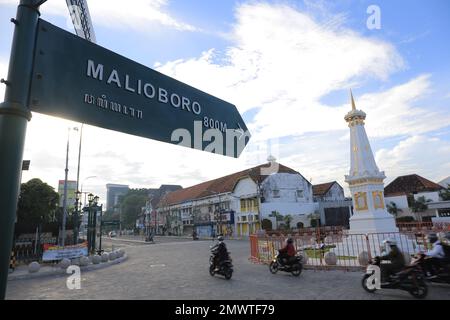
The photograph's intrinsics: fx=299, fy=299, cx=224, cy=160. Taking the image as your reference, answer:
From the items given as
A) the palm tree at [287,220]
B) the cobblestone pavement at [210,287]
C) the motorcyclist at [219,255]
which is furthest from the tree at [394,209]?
the motorcyclist at [219,255]

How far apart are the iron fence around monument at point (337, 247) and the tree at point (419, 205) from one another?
25774 millimetres

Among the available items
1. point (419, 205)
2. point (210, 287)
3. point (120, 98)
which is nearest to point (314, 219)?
point (419, 205)

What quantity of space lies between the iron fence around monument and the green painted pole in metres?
11.3

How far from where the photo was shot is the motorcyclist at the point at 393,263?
24.0ft

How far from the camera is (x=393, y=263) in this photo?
735 centimetres

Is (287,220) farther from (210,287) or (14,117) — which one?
(14,117)

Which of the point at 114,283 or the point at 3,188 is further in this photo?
the point at 114,283

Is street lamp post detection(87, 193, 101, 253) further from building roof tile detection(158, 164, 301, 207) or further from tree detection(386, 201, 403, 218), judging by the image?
tree detection(386, 201, 403, 218)

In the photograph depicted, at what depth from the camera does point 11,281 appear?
1134 centimetres
